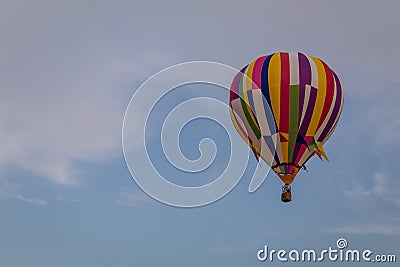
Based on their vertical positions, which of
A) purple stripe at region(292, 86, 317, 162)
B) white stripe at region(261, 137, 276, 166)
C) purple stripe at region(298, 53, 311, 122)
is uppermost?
purple stripe at region(298, 53, 311, 122)

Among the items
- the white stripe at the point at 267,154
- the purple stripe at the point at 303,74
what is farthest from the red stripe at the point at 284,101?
the white stripe at the point at 267,154

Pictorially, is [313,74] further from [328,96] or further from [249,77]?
[249,77]

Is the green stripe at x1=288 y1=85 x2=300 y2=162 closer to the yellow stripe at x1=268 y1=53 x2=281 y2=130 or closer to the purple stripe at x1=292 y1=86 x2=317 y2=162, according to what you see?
the purple stripe at x1=292 y1=86 x2=317 y2=162

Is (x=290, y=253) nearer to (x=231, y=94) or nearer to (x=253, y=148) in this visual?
(x=253, y=148)

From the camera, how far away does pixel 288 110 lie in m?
38.2

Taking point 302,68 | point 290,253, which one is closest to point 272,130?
point 302,68

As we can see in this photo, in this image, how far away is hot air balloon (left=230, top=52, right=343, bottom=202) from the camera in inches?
1507

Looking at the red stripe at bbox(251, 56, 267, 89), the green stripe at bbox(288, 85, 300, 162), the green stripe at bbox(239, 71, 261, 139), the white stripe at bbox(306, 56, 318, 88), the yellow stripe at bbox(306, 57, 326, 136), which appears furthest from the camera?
the green stripe at bbox(239, 71, 261, 139)

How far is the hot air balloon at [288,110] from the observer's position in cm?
3828

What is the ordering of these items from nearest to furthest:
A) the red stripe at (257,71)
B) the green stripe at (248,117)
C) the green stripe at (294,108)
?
the green stripe at (294,108), the red stripe at (257,71), the green stripe at (248,117)

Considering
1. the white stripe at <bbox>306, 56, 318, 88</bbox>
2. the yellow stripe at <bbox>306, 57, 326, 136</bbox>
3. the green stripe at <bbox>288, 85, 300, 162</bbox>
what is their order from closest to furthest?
the green stripe at <bbox>288, 85, 300, 162</bbox>
the yellow stripe at <bbox>306, 57, 326, 136</bbox>
the white stripe at <bbox>306, 56, 318, 88</bbox>

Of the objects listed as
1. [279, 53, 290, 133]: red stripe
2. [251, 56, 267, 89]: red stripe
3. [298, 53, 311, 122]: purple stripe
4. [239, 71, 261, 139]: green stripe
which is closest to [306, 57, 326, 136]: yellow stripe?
[298, 53, 311, 122]: purple stripe

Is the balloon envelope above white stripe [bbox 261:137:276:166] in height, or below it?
above

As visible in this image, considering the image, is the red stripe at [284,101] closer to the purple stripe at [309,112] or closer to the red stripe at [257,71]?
the purple stripe at [309,112]
